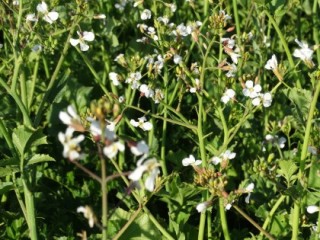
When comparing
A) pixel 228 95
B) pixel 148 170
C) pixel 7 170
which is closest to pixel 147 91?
pixel 228 95

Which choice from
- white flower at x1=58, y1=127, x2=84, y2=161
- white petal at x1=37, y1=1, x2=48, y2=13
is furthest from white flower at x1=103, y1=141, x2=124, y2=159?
white petal at x1=37, y1=1, x2=48, y2=13

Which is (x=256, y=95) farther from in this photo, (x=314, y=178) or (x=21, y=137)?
(x=21, y=137)

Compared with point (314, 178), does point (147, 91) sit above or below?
above

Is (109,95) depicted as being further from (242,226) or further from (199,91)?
(242,226)

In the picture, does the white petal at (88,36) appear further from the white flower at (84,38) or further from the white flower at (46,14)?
the white flower at (46,14)

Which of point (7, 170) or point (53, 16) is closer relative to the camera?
point (7, 170)

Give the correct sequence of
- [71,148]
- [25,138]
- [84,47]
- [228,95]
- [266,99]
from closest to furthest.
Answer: [71,148] → [25,138] → [266,99] → [228,95] → [84,47]

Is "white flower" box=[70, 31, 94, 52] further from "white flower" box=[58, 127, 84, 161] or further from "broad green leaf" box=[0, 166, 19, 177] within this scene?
"white flower" box=[58, 127, 84, 161]

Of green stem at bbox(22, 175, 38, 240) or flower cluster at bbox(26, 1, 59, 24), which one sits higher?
flower cluster at bbox(26, 1, 59, 24)

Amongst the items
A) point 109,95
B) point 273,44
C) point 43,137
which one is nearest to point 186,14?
point 273,44
